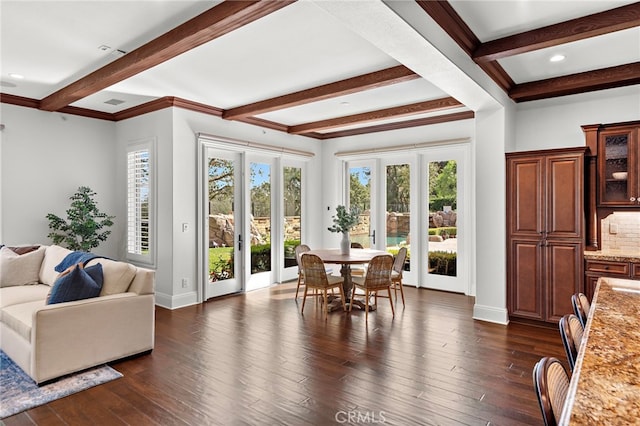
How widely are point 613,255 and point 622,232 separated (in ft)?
2.39

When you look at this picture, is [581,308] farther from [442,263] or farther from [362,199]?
[362,199]

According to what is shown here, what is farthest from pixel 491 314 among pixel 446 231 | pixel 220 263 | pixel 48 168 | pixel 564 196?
pixel 48 168

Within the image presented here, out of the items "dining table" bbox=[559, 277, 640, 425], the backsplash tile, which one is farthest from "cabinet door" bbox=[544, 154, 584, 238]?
"dining table" bbox=[559, 277, 640, 425]

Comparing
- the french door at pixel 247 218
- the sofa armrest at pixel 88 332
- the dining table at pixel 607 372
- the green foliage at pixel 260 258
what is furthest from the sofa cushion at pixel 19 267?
the dining table at pixel 607 372

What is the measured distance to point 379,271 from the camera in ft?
15.2

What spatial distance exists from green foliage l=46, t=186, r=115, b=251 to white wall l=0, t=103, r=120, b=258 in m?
0.20

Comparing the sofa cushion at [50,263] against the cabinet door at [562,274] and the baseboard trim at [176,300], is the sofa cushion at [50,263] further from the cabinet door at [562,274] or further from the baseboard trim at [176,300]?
the cabinet door at [562,274]

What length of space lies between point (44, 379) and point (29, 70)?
325 cm

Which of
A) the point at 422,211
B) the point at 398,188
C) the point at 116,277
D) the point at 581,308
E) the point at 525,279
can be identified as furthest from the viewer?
the point at 398,188

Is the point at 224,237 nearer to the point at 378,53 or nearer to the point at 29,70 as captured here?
the point at 29,70

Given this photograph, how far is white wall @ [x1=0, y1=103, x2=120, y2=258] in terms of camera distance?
5043mm

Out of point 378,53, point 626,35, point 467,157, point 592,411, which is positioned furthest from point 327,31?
point 467,157

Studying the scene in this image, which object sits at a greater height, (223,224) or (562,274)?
(223,224)

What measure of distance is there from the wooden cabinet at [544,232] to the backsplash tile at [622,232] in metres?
0.62
